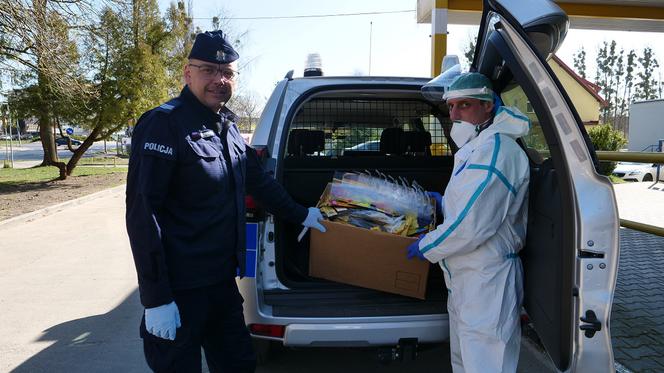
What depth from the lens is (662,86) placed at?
2179 inches

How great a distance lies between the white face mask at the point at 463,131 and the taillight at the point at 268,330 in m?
1.33

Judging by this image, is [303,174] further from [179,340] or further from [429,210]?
[179,340]

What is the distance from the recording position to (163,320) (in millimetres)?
2029

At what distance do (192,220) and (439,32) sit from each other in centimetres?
690

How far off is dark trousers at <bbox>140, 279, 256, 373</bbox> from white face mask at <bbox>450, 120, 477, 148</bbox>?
1.36 meters

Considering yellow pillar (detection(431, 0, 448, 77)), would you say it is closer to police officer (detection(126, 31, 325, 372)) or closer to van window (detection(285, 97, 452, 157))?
van window (detection(285, 97, 452, 157))

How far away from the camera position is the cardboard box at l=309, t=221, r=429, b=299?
108 inches

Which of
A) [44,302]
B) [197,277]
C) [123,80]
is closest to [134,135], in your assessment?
[197,277]

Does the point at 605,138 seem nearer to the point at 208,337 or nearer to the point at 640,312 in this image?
the point at 640,312

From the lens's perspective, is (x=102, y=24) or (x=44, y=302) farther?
(x=102, y=24)

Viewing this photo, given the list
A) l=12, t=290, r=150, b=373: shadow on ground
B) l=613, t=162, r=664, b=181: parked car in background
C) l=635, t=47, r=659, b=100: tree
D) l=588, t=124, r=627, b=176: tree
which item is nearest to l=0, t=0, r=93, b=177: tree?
l=12, t=290, r=150, b=373: shadow on ground

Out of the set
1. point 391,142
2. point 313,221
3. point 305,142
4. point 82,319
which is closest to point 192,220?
point 313,221

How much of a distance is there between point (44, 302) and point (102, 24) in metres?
10.4

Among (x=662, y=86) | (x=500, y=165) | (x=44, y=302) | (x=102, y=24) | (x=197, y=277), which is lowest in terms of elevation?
(x=44, y=302)
